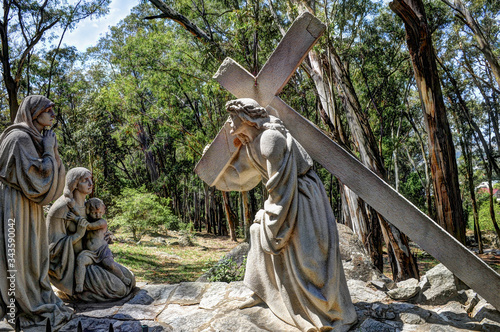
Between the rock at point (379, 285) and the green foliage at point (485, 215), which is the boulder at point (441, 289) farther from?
the green foliage at point (485, 215)

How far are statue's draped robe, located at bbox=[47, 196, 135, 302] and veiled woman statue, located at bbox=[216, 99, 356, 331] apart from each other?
196 centimetres

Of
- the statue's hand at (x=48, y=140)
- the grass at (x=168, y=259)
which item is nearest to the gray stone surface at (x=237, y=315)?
the statue's hand at (x=48, y=140)

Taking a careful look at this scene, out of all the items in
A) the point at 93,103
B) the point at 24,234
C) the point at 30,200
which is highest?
the point at 93,103

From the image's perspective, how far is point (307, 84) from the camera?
10.0 m

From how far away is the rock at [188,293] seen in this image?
4.02 meters

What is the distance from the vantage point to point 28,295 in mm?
3379

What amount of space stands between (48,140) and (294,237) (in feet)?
8.82

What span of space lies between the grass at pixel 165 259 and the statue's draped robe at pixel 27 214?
5.37 m

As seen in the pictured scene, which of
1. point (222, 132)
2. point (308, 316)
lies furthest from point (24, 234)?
point (308, 316)

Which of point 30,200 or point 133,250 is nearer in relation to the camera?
point 30,200

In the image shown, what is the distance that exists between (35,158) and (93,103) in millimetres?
20585

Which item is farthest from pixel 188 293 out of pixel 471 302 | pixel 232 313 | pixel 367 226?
pixel 367 226

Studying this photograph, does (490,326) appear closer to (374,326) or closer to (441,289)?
(441,289)

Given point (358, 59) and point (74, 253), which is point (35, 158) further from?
point (358, 59)
